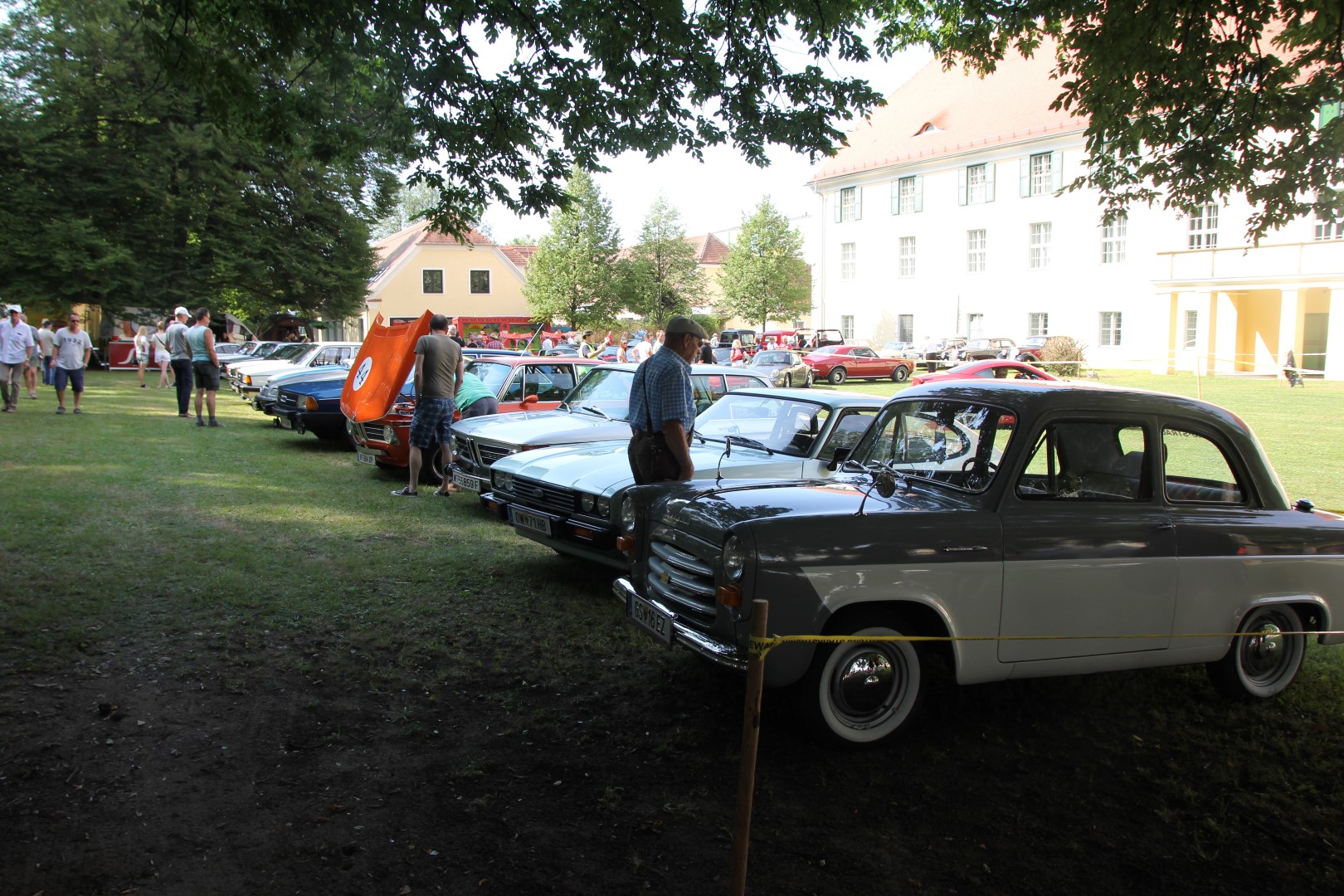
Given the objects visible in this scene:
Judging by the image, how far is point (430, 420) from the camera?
10016mm

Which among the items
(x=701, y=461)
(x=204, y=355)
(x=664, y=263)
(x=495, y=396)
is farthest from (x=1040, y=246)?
(x=701, y=461)

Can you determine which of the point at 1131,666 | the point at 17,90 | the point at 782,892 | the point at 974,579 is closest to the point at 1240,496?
the point at 1131,666

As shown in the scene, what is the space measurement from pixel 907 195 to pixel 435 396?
145 feet

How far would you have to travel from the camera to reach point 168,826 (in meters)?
3.48

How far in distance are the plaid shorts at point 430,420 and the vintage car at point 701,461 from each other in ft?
8.08

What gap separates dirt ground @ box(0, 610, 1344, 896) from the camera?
3.31 metres

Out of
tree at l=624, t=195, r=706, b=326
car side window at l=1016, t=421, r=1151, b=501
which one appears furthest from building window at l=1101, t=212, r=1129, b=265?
car side window at l=1016, t=421, r=1151, b=501


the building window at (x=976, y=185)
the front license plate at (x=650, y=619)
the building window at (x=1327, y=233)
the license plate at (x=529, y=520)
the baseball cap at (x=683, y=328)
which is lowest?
the front license plate at (x=650, y=619)

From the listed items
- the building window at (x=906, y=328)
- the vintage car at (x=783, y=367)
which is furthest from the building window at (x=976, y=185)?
the vintage car at (x=783, y=367)

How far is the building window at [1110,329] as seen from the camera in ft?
137

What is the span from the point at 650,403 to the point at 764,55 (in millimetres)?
3533

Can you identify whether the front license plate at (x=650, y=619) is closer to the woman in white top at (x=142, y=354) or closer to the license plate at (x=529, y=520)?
the license plate at (x=529, y=520)

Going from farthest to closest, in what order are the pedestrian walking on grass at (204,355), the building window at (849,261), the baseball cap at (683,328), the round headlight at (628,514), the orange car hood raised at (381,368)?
the building window at (849,261)
the pedestrian walking on grass at (204,355)
the orange car hood raised at (381,368)
the baseball cap at (683,328)
the round headlight at (628,514)

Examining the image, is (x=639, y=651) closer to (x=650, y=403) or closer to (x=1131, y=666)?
(x=650, y=403)
